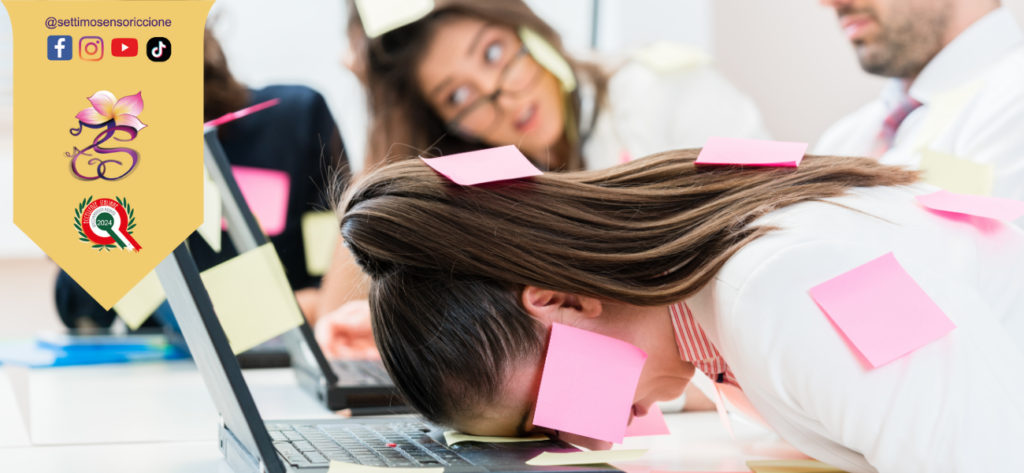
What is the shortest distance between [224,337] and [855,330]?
0.43 m

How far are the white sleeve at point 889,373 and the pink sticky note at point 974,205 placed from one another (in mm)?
125

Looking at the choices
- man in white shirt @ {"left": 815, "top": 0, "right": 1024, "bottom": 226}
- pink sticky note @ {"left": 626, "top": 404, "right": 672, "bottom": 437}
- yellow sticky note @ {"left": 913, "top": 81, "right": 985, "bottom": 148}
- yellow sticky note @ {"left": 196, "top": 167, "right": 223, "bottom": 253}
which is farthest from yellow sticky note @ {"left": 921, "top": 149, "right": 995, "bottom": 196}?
yellow sticky note @ {"left": 196, "top": 167, "right": 223, "bottom": 253}

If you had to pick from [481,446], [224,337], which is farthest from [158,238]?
[481,446]

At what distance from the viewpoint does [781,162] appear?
69cm

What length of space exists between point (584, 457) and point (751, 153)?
0.32 meters

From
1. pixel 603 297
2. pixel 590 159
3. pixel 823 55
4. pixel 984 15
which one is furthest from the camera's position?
pixel 823 55

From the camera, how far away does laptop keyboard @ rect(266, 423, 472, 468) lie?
0.59 meters

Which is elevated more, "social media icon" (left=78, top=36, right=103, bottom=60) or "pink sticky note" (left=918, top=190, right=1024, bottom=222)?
"social media icon" (left=78, top=36, right=103, bottom=60)

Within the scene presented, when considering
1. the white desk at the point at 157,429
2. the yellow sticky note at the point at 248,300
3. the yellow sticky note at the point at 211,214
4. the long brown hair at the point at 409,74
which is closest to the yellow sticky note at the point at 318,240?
the long brown hair at the point at 409,74

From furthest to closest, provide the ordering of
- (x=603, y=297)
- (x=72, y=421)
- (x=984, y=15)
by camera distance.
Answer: (x=984, y=15) → (x=72, y=421) → (x=603, y=297)

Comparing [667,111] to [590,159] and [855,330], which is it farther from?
[855,330]

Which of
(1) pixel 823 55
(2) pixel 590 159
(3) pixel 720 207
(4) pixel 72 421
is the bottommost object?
(4) pixel 72 421

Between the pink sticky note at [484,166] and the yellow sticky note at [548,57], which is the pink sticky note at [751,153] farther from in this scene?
the yellow sticky note at [548,57]

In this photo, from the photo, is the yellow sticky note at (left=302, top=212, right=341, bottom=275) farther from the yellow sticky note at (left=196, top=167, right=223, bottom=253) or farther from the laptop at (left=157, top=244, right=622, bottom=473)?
the laptop at (left=157, top=244, right=622, bottom=473)
